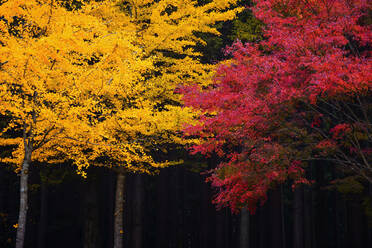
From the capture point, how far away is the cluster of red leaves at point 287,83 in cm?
941

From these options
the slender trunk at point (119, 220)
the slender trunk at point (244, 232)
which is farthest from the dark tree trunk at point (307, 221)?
the slender trunk at point (119, 220)

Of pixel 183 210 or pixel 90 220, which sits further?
pixel 183 210

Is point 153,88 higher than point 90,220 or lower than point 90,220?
higher

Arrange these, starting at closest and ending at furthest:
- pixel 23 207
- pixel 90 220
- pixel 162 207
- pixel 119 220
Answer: pixel 23 207 → pixel 119 220 → pixel 90 220 → pixel 162 207

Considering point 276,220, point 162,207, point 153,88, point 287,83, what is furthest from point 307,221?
point 287,83

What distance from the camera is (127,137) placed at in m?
14.1

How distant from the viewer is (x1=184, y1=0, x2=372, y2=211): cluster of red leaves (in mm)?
9414

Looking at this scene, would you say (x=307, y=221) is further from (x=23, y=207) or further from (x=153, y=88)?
(x=23, y=207)

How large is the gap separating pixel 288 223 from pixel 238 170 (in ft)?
77.8

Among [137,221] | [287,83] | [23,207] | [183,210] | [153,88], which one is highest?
[153,88]

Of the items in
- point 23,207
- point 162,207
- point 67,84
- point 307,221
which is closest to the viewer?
point 23,207

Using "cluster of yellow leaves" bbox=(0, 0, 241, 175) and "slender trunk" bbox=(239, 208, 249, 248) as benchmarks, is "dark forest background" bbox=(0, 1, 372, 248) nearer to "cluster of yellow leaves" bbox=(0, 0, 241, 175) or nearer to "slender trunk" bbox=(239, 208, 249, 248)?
"slender trunk" bbox=(239, 208, 249, 248)

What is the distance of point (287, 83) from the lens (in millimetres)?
10555

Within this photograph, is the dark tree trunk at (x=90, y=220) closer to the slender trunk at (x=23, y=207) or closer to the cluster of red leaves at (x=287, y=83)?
the slender trunk at (x=23, y=207)
